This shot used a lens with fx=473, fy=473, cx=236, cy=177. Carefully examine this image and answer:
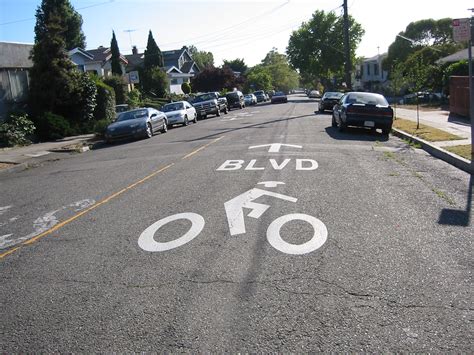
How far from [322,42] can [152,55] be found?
1216 inches

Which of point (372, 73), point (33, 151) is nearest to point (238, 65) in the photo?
point (372, 73)

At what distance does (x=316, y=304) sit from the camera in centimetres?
396

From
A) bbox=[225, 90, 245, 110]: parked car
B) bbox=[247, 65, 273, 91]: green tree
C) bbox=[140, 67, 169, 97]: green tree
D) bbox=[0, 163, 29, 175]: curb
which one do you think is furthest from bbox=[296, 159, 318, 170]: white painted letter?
bbox=[247, 65, 273, 91]: green tree

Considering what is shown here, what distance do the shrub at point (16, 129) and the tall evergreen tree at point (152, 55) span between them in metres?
45.0

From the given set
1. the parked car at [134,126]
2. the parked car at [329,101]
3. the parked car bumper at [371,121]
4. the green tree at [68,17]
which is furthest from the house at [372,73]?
the parked car bumper at [371,121]

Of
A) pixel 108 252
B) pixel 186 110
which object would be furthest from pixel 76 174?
pixel 186 110

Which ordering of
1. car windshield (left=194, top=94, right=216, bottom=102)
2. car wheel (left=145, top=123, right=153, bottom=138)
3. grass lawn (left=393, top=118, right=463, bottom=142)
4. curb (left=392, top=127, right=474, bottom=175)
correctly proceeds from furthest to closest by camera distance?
car windshield (left=194, top=94, right=216, bottom=102) → car wheel (left=145, top=123, right=153, bottom=138) → grass lawn (left=393, top=118, right=463, bottom=142) → curb (left=392, top=127, right=474, bottom=175)

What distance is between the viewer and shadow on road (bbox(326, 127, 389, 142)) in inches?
628

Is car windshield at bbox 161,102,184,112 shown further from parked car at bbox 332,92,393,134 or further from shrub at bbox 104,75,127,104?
parked car at bbox 332,92,393,134

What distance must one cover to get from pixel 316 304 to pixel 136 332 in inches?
58.3

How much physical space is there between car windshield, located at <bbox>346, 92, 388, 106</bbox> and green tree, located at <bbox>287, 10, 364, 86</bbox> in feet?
204

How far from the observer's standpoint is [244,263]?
4.91 m

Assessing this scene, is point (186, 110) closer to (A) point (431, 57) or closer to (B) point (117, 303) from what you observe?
(B) point (117, 303)

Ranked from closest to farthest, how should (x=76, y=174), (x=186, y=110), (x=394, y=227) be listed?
(x=394, y=227)
(x=76, y=174)
(x=186, y=110)
